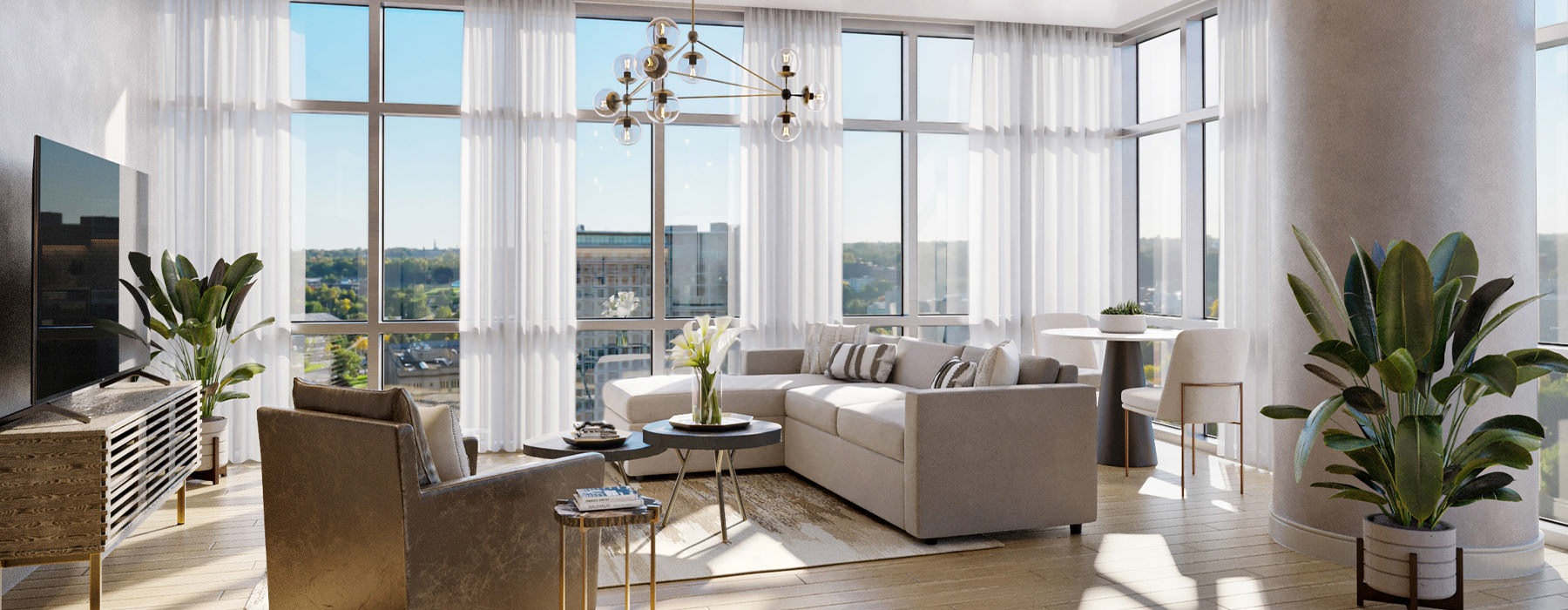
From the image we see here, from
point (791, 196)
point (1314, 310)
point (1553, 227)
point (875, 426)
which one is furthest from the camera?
point (791, 196)

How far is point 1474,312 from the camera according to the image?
11.8 feet

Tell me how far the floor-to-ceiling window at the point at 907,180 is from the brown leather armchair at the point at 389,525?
477 centimetres

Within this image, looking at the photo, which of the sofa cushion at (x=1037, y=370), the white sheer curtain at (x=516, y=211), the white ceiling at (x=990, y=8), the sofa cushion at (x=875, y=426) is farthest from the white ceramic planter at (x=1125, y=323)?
the white sheer curtain at (x=516, y=211)

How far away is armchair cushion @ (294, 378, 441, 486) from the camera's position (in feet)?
9.61

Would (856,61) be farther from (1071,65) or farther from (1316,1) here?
(1316,1)

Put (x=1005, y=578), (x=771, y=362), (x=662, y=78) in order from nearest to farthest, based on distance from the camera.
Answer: (x=1005, y=578) → (x=662, y=78) → (x=771, y=362)

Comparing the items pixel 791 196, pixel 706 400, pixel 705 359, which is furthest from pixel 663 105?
pixel 791 196

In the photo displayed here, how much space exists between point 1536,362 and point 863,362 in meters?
3.64

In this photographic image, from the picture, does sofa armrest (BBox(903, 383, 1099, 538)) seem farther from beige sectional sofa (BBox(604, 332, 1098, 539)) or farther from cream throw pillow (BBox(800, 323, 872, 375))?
cream throw pillow (BBox(800, 323, 872, 375))

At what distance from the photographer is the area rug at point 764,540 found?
4.18 meters

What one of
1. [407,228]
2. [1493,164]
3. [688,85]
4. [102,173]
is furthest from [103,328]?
[1493,164]

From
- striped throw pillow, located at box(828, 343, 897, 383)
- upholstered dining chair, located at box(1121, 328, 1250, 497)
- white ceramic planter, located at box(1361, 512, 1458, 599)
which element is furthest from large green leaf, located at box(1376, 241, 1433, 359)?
striped throw pillow, located at box(828, 343, 897, 383)

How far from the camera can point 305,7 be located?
269 inches

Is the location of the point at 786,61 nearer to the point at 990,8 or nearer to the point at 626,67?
the point at 626,67
